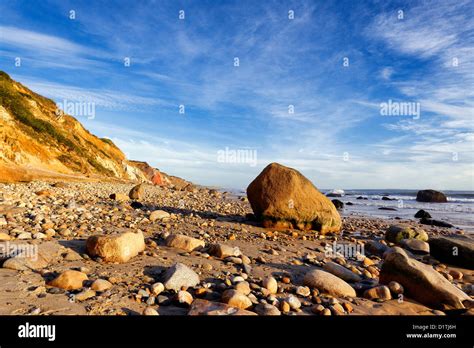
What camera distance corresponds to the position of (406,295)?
189 inches

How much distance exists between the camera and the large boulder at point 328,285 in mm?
4543

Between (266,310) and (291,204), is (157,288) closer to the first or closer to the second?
(266,310)

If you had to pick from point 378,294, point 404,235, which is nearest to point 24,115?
point 404,235

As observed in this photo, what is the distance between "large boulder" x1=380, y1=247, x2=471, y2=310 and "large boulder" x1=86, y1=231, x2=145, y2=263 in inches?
172

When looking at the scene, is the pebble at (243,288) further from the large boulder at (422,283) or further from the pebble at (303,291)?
the large boulder at (422,283)

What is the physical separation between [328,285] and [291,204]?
18.2ft

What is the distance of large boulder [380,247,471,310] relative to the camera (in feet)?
14.8

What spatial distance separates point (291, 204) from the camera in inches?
396

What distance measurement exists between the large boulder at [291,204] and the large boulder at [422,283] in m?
4.89

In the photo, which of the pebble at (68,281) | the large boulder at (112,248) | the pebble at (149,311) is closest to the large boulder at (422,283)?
the pebble at (149,311)

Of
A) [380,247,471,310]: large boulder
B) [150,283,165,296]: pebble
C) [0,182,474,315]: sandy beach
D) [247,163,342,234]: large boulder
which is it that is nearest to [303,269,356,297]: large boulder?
[0,182,474,315]: sandy beach
